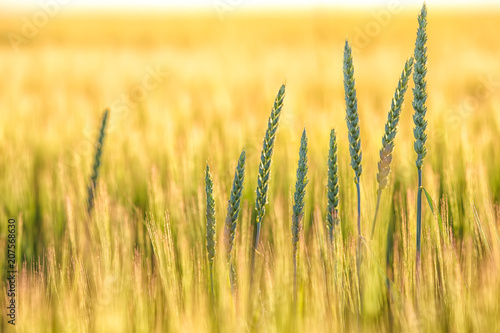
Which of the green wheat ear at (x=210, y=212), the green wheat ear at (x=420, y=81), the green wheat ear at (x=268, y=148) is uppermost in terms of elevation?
the green wheat ear at (x=420, y=81)

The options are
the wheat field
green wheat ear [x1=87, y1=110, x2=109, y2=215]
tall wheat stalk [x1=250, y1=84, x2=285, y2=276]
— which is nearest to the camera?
tall wheat stalk [x1=250, y1=84, x2=285, y2=276]

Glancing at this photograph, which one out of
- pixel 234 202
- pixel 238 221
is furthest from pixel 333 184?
pixel 238 221

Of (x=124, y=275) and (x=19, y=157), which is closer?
(x=124, y=275)

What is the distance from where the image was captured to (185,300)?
106 centimetres

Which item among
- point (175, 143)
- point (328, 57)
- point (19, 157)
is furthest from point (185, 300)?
point (328, 57)

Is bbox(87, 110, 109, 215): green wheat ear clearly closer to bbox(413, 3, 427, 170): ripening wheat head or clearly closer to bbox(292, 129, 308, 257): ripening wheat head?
bbox(292, 129, 308, 257): ripening wheat head

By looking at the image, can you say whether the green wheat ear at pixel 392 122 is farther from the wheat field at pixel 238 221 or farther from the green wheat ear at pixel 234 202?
the green wheat ear at pixel 234 202

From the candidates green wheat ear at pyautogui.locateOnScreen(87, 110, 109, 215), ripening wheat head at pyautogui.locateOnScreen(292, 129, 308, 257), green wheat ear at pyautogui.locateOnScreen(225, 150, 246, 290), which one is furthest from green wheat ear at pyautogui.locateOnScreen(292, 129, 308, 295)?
green wheat ear at pyautogui.locateOnScreen(87, 110, 109, 215)

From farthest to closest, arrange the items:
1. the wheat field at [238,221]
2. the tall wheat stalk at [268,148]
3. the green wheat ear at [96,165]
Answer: the green wheat ear at [96,165] < the wheat field at [238,221] < the tall wheat stalk at [268,148]

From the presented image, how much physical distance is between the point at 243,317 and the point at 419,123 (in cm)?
50

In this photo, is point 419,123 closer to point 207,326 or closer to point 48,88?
point 207,326

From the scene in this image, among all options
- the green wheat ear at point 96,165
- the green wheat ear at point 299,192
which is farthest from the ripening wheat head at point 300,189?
the green wheat ear at point 96,165

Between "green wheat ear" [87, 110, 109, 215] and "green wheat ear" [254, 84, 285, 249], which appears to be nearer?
"green wheat ear" [254, 84, 285, 249]

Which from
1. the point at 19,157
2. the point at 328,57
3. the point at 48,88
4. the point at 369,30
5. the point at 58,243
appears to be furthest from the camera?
the point at 328,57
